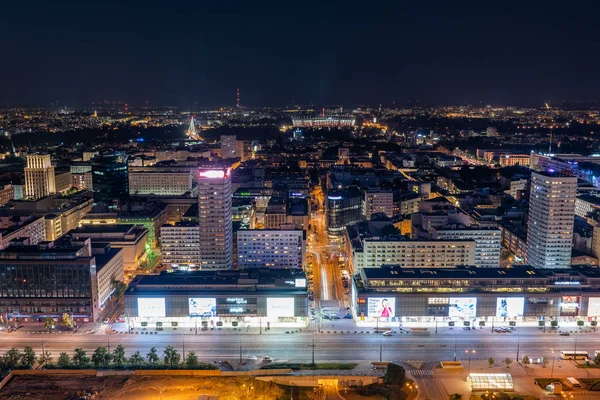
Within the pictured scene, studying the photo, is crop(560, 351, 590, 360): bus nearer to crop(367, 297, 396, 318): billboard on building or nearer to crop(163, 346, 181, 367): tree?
crop(367, 297, 396, 318): billboard on building

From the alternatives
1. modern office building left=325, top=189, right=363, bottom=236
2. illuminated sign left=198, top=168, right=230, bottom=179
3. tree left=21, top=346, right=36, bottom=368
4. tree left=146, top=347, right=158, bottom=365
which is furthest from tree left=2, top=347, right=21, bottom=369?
modern office building left=325, top=189, right=363, bottom=236

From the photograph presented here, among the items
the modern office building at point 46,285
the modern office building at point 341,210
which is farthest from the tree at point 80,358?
the modern office building at point 341,210

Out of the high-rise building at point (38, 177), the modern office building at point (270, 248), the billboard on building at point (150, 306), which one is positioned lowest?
the billboard on building at point (150, 306)

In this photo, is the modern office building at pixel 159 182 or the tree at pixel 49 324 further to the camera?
the modern office building at pixel 159 182

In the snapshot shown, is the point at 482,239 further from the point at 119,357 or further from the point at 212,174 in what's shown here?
the point at 119,357

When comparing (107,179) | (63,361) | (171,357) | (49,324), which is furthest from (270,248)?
(107,179)

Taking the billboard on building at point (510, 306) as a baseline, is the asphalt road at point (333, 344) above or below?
below

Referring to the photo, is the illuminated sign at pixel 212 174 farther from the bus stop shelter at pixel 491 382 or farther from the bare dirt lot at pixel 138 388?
the bus stop shelter at pixel 491 382
